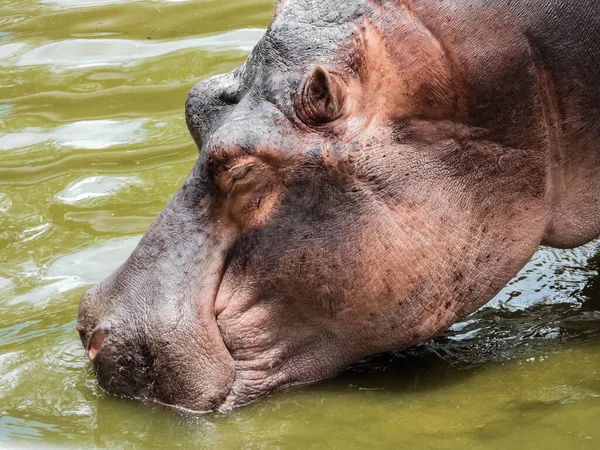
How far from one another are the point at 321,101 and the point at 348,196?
25 cm

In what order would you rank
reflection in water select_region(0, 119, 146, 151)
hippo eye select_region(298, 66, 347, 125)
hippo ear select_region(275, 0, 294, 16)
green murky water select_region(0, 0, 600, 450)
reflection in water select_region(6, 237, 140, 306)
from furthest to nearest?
reflection in water select_region(0, 119, 146, 151), reflection in water select_region(6, 237, 140, 306), hippo ear select_region(275, 0, 294, 16), hippo eye select_region(298, 66, 347, 125), green murky water select_region(0, 0, 600, 450)

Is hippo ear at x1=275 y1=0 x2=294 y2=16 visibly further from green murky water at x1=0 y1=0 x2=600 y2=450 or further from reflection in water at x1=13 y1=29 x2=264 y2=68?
reflection in water at x1=13 y1=29 x2=264 y2=68

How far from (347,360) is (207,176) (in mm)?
626

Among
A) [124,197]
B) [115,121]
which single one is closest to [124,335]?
[124,197]

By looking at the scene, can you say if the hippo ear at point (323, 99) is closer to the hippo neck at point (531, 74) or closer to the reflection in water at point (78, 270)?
the hippo neck at point (531, 74)

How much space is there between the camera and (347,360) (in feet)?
10.1

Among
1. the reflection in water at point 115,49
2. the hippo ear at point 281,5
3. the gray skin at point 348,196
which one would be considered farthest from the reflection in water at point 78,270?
the reflection in water at point 115,49

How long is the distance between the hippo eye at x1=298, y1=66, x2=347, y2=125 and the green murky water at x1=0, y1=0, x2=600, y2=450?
2.39 feet

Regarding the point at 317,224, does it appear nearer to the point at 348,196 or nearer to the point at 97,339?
the point at 348,196

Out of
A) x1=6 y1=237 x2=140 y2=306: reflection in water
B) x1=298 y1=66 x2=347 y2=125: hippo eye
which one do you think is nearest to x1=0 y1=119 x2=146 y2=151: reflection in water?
x1=6 y1=237 x2=140 y2=306: reflection in water

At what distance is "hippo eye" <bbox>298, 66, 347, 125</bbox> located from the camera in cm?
288

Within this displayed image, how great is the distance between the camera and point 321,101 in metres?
2.90

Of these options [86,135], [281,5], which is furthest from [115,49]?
[281,5]

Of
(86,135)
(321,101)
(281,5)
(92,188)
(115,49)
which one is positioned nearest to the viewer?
(321,101)
